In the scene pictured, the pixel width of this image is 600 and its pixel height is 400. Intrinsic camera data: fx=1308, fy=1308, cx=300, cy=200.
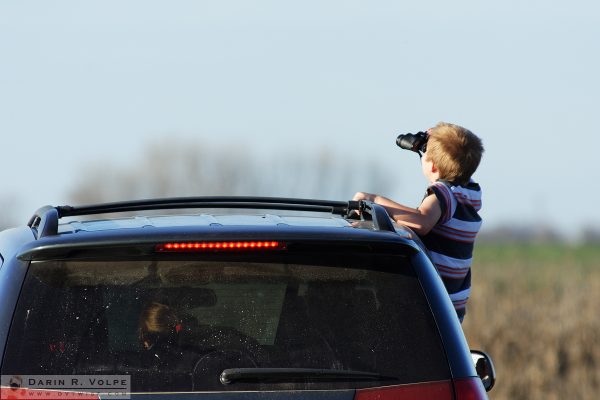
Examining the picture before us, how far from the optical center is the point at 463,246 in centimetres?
570

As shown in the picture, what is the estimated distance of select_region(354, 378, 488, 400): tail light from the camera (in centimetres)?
375

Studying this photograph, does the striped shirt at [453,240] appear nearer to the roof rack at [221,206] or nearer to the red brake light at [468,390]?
the roof rack at [221,206]

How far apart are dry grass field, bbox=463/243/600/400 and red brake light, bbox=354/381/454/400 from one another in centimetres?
1454

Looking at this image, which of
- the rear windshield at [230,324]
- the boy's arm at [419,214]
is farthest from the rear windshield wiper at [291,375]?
the boy's arm at [419,214]

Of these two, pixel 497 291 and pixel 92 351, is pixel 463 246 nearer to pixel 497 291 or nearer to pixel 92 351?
pixel 92 351

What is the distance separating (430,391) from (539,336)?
18362mm

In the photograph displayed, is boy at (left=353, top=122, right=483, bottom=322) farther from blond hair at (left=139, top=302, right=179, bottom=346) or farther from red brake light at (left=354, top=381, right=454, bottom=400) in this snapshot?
blond hair at (left=139, top=302, right=179, bottom=346)

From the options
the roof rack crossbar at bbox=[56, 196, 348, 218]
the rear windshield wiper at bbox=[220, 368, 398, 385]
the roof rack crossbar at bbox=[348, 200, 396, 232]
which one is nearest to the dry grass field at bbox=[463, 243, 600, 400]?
the roof rack crossbar at bbox=[56, 196, 348, 218]

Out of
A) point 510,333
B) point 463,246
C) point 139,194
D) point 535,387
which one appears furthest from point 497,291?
point 139,194

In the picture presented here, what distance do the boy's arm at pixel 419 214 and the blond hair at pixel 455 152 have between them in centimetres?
33

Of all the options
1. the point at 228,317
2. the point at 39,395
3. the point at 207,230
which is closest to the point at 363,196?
the point at 207,230

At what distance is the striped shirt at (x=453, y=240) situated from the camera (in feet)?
18.5

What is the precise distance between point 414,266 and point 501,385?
51.8 ft

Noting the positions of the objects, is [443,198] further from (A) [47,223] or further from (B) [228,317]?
(A) [47,223]
